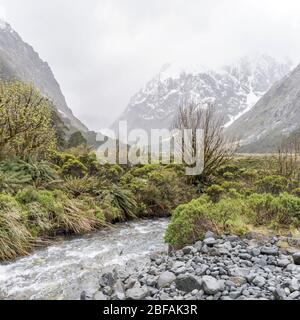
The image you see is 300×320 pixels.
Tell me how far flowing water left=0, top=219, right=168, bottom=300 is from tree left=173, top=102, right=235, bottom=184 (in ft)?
20.8

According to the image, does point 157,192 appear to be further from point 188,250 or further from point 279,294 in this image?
point 279,294

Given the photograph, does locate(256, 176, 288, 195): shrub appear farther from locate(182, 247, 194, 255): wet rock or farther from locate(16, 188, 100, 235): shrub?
locate(182, 247, 194, 255): wet rock

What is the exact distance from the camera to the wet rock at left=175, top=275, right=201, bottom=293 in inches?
173

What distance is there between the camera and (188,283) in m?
4.44

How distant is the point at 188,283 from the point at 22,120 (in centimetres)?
893

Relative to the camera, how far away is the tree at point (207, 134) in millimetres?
15281

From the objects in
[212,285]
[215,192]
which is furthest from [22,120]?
[212,285]

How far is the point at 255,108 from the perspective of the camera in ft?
633

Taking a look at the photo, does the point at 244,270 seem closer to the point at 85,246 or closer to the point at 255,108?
the point at 85,246

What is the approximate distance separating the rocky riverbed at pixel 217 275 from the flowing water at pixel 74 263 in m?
0.68

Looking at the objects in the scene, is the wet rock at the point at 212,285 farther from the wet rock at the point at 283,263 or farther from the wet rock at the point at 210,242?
the wet rock at the point at 210,242

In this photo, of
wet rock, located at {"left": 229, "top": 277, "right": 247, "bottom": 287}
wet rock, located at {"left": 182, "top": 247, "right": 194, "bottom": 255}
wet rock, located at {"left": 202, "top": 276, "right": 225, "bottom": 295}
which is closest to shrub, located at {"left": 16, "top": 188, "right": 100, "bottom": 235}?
wet rock, located at {"left": 182, "top": 247, "right": 194, "bottom": 255}

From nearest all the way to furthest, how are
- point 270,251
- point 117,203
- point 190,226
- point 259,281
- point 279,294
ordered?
1. point 279,294
2. point 259,281
3. point 270,251
4. point 190,226
5. point 117,203

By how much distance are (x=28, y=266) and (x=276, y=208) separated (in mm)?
5442
